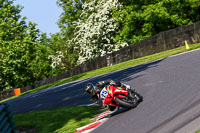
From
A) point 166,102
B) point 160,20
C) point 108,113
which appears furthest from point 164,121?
point 160,20

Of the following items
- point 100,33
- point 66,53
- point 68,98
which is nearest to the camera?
point 68,98

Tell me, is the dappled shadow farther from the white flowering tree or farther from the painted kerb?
the white flowering tree

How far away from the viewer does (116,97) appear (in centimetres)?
890

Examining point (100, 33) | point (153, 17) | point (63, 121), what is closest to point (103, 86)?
point (63, 121)

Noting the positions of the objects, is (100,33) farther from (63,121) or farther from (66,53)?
(63,121)

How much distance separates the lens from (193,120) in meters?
6.29

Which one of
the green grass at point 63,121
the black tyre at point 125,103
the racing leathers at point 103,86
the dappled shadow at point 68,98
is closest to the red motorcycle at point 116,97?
the black tyre at point 125,103

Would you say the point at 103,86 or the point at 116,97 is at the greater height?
the point at 103,86

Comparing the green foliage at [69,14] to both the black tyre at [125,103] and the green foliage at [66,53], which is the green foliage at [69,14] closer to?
the green foliage at [66,53]

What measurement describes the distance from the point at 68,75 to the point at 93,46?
5069 mm

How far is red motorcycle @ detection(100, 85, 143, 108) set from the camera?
889cm

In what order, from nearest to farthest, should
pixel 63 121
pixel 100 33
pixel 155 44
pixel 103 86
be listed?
pixel 103 86 → pixel 63 121 → pixel 155 44 → pixel 100 33

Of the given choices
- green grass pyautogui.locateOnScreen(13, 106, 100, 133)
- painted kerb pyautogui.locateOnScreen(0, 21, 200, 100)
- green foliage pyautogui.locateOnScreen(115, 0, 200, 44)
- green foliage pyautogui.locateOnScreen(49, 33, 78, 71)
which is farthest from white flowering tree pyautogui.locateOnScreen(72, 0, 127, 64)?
green grass pyautogui.locateOnScreen(13, 106, 100, 133)

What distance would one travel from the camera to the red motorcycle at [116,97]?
29.2ft
